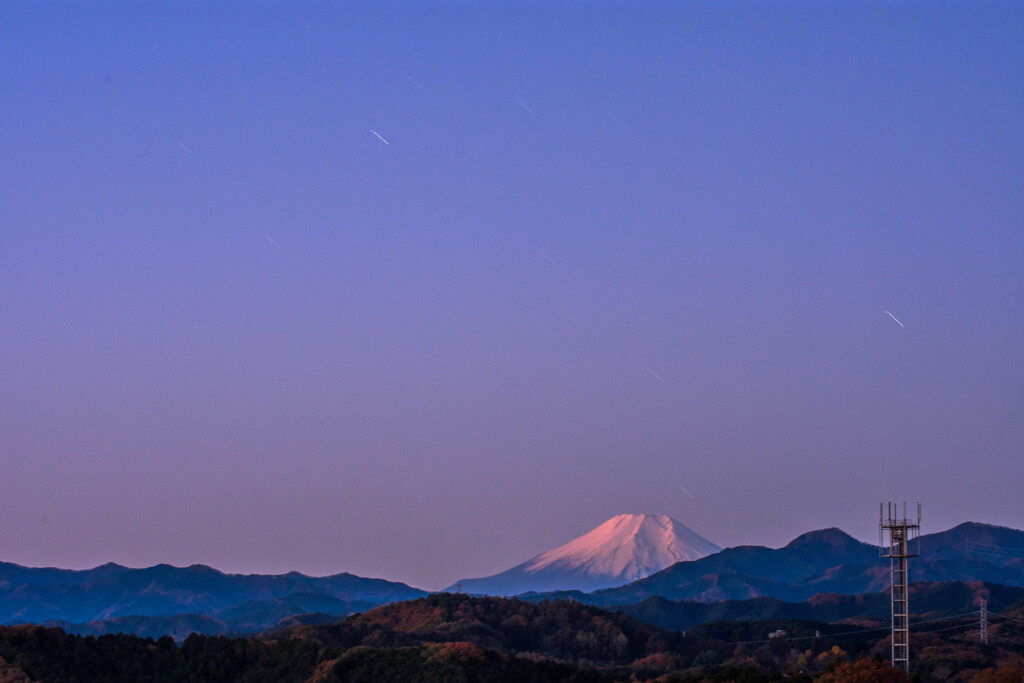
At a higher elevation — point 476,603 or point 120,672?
point 476,603

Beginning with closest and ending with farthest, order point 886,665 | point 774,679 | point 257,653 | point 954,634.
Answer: point 886,665 < point 774,679 < point 257,653 < point 954,634

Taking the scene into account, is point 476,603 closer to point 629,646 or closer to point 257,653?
point 629,646

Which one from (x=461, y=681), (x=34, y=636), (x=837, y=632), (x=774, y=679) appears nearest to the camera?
(x=774, y=679)

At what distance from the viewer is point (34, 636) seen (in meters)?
90.1

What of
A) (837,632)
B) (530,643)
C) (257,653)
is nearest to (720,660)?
(530,643)

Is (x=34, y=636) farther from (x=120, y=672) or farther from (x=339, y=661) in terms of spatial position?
(x=339, y=661)

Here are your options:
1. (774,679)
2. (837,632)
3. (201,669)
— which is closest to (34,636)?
(201,669)

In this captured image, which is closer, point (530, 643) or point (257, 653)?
point (257, 653)

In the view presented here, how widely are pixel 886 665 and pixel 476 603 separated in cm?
12220

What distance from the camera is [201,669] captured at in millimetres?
94812

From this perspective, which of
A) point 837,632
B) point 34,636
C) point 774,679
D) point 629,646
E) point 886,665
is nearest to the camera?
point 886,665

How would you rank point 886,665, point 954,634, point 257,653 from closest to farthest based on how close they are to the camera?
point 886,665 → point 257,653 → point 954,634

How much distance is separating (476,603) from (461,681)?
329 ft

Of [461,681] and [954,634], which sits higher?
[954,634]
